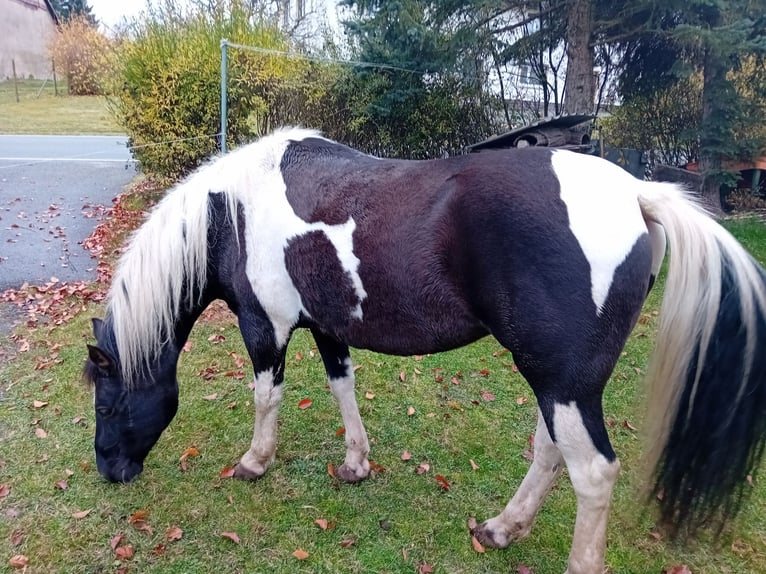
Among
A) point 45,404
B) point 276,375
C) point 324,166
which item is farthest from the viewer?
point 45,404

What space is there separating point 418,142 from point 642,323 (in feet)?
14.2

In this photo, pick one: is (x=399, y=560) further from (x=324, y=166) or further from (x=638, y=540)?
(x=324, y=166)

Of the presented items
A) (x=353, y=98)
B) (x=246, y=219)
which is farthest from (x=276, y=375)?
(x=353, y=98)

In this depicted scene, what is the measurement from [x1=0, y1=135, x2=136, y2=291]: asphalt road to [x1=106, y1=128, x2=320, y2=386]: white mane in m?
3.78

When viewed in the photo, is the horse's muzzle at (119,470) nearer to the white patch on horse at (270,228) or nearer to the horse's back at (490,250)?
the white patch on horse at (270,228)

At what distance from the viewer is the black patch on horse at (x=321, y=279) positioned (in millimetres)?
2135

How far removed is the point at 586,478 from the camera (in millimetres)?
1848

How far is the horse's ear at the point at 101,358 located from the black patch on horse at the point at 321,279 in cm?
91

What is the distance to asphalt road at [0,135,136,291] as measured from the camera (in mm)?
5879

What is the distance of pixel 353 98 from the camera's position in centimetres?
744

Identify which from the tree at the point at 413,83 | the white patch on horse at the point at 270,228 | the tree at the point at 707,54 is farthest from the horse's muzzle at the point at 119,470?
the tree at the point at 707,54

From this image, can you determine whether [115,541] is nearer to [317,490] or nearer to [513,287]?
[317,490]

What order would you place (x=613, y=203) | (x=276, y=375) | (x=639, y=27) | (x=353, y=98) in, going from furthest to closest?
(x=353, y=98) → (x=639, y=27) → (x=276, y=375) → (x=613, y=203)

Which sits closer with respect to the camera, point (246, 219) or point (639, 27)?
point (246, 219)
